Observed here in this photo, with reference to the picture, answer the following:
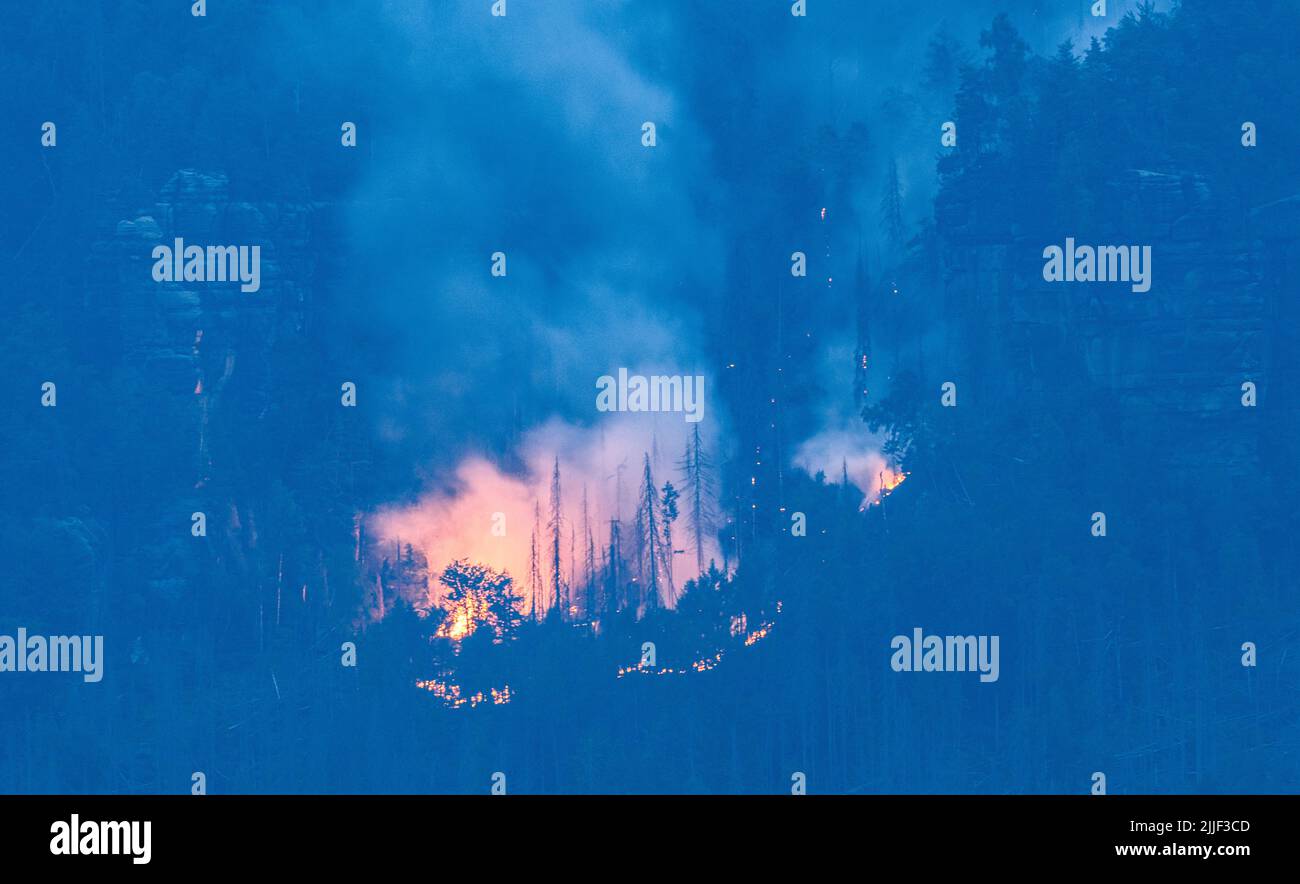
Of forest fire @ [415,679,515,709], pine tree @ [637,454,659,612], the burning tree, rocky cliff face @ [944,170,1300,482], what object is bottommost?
forest fire @ [415,679,515,709]

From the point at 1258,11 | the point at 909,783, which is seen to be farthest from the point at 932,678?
the point at 1258,11

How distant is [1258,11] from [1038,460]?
41.8ft

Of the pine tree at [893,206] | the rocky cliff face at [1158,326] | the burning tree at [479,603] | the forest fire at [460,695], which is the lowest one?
the forest fire at [460,695]

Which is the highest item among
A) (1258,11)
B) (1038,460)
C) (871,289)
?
(1258,11)

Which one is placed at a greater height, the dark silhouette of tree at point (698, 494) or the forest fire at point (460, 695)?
the dark silhouette of tree at point (698, 494)

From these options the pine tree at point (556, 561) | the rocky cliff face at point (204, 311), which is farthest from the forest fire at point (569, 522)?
the rocky cliff face at point (204, 311)

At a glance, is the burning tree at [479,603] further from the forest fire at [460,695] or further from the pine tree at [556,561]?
the forest fire at [460,695]

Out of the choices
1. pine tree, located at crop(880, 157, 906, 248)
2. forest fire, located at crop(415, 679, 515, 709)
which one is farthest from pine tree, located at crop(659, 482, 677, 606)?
pine tree, located at crop(880, 157, 906, 248)

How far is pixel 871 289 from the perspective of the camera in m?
45.4

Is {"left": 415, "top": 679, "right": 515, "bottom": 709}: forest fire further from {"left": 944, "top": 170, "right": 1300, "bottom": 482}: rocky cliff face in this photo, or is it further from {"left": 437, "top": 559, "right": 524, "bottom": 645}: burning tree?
{"left": 944, "top": 170, "right": 1300, "bottom": 482}: rocky cliff face

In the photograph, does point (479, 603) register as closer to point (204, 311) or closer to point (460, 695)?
point (460, 695)

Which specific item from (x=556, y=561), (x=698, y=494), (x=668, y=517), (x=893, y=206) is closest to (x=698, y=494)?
(x=698, y=494)

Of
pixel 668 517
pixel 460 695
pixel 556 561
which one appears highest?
pixel 668 517

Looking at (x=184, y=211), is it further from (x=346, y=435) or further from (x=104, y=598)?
(x=104, y=598)
